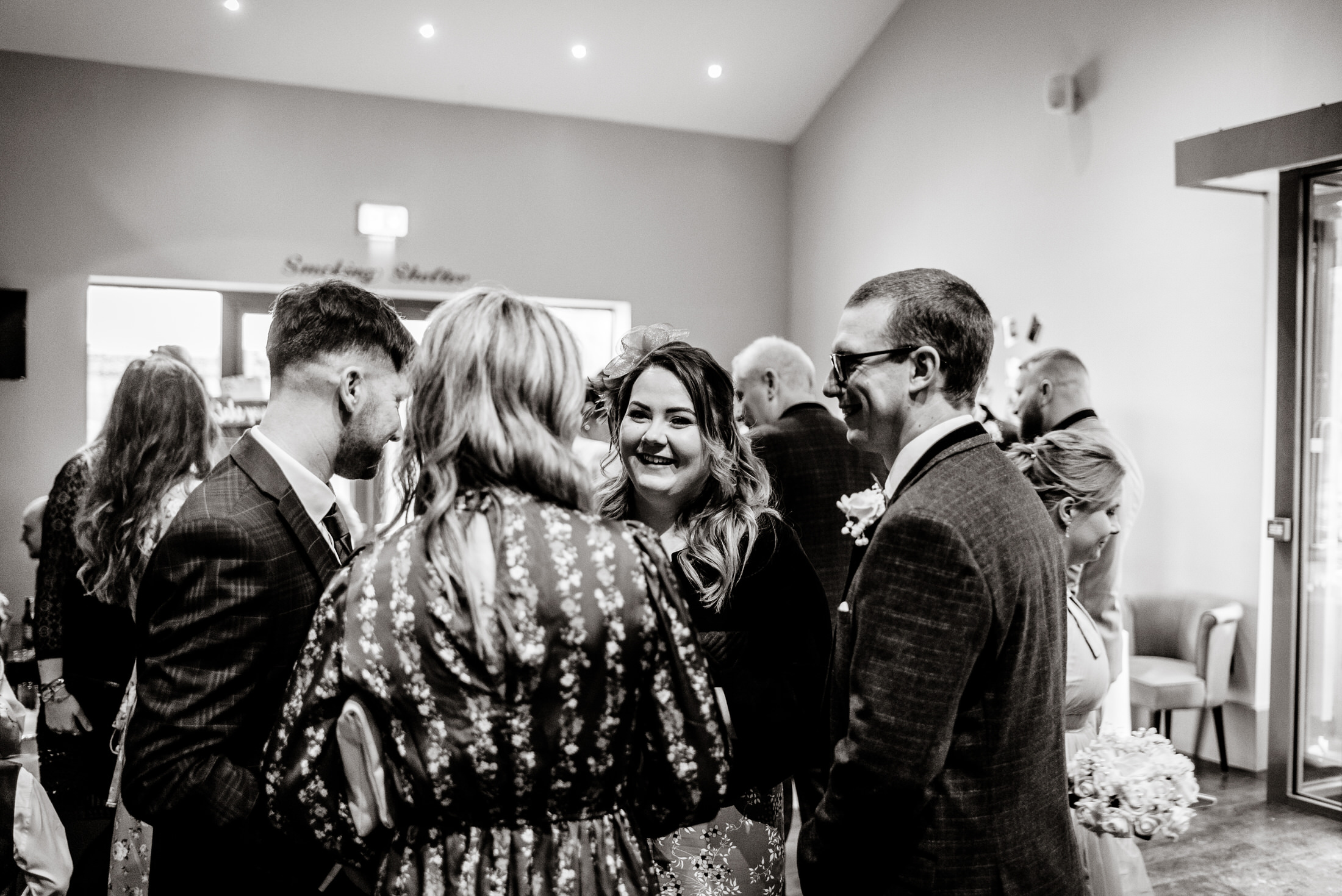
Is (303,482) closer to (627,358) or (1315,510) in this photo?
(627,358)

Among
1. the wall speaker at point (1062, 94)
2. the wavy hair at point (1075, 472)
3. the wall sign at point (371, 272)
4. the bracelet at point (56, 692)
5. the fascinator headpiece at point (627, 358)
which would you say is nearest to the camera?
the fascinator headpiece at point (627, 358)

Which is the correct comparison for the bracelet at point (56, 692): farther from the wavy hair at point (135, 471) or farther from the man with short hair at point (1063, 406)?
the man with short hair at point (1063, 406)

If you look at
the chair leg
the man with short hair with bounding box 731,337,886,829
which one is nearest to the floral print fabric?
the man with short hair with bounding box 731,337,886,829

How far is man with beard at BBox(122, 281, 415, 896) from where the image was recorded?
Answer: 4.65 ft

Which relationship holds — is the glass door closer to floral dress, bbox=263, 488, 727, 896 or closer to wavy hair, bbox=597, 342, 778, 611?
wavy hair, bbox=597, 342, 778, 611

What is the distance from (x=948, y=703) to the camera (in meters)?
1.46

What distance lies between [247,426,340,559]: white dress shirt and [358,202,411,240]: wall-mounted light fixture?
247 inches

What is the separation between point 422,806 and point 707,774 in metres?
0.35

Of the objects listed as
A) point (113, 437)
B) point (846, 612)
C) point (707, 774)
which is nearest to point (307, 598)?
point (707, 774)

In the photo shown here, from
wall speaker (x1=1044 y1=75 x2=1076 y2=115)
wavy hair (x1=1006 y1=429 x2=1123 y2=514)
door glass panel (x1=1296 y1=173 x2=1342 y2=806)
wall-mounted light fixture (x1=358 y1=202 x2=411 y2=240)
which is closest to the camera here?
wavy hair (x1=1006 y1=429 x2=1123 y2=514)

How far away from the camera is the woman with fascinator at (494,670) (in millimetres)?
1233

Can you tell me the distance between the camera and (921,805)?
1.50 metres

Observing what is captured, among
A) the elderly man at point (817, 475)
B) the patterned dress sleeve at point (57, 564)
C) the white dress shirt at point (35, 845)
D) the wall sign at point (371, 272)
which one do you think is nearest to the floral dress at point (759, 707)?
the white dress shirt at point (35, 845)

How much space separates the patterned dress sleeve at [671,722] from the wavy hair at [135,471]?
171 cm
